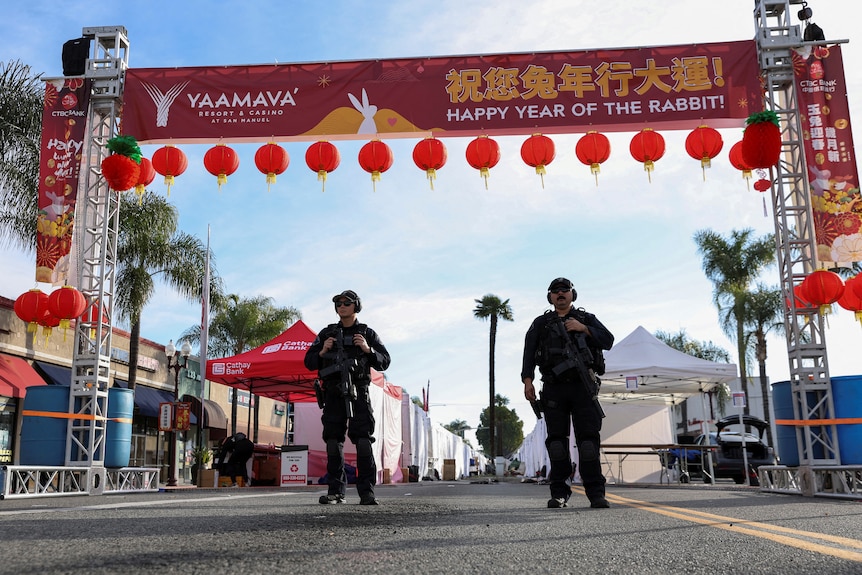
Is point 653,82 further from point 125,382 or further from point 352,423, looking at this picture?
point 125,382

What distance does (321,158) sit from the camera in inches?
475

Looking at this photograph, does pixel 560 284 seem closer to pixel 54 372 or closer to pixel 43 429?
pixel 43 429

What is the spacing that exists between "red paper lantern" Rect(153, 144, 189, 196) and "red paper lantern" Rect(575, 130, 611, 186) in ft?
21.1

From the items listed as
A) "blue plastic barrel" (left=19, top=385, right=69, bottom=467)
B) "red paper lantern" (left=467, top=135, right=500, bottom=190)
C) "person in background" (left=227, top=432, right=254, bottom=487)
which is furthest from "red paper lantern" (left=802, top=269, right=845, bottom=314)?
"person in background" (left=227, top=432, right=254, bottom=487)

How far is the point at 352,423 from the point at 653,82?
8281 millimetres

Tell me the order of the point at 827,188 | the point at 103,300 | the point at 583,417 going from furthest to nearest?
the point at 103,300, the point at 827,188, the point at 583,417

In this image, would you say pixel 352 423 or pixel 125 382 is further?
pixel 125 382

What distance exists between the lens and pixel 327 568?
2396 millimetres

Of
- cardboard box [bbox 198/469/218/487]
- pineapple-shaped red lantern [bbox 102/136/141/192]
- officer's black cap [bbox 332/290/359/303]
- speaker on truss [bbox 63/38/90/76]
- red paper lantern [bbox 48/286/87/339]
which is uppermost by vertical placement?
speaker on truss [bbox 63/38/90/76]

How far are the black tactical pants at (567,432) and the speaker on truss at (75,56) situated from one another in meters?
9.91

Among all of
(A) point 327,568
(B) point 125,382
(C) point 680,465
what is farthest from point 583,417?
(B) point 125,382

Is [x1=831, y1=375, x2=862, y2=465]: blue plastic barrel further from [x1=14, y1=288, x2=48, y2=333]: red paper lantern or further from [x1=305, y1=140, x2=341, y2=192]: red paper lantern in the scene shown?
[x1=14, y1=288, x2=48, y2=333]: red paper lantern

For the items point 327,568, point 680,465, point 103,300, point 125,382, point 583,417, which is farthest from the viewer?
point 125,382

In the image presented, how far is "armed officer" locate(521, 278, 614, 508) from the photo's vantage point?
6152 mm
